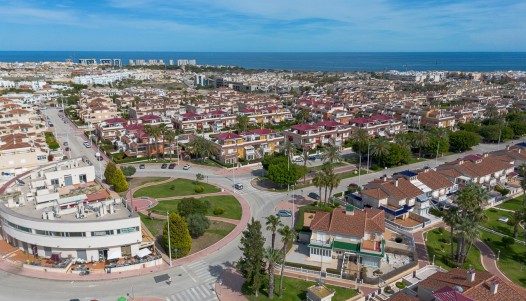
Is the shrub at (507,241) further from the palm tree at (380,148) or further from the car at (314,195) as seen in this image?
the palm tree at (380,148)

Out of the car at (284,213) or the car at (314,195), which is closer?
the car at (284,213)

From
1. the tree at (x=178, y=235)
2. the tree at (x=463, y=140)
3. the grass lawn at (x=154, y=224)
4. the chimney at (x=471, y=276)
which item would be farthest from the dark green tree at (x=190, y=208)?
the tree at (x=463, y=140)

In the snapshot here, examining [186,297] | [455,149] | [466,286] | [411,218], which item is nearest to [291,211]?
[411,218]

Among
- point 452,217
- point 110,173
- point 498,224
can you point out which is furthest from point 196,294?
point 498,224

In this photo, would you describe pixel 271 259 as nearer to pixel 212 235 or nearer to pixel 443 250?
pixel 212 235

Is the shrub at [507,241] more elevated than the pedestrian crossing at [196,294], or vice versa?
the shrub at [507,241]

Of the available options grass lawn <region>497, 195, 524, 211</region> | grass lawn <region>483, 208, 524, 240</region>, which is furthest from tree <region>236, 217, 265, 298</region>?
grass lawn <region>497, 195, 524, 211</region>

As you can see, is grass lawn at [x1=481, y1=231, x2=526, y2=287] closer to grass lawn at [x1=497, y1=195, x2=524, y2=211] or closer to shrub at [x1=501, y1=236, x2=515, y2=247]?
shrub at [x1=501, y1=236, x2=515, y2=247]

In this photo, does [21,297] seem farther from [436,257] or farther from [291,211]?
[436,257]
